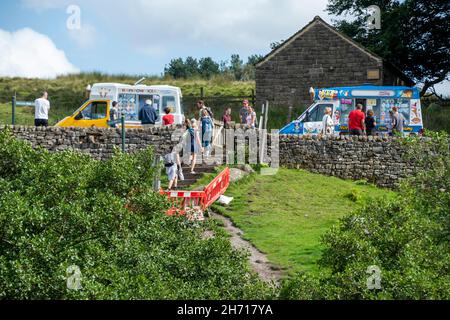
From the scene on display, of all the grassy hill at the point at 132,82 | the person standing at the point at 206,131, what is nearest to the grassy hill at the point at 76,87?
the grassy hill at the point at 132,82

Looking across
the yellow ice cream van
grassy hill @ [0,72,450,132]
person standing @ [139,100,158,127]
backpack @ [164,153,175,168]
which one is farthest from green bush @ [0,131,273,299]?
grassy hill @ [0,72,450,132]

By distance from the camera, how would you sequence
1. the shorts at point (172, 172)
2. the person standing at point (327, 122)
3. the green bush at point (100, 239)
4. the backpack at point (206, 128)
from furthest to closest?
the person standing at point (327, 122) < the backpack at point (206, 128) < the shorts at point (172, 172) < the green bush at point (100, 239)

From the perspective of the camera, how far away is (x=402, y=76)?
5078 centimetres

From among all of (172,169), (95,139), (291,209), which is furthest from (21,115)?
(291,209)

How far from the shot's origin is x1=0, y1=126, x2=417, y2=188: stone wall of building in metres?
32.6

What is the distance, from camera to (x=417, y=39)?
54969 mm

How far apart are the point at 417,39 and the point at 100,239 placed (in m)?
38.7

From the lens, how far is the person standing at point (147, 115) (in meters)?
33.1

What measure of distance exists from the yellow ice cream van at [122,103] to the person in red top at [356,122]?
6.16 meters

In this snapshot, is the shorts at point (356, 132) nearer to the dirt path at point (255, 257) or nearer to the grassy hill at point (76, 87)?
the dirt path at point (255, 257)

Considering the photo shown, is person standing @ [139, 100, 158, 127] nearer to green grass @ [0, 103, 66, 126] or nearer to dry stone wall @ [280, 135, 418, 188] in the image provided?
dry stone wall @ [280, 135, 418, 188]

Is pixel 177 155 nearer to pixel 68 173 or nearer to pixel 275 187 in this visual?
pixel 275 187
